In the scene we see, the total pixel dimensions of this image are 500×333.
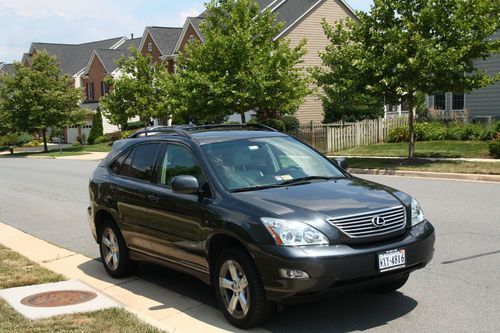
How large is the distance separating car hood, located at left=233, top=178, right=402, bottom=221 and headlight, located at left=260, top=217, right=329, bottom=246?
8 cm

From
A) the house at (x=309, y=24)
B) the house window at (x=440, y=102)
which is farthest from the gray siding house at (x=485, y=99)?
the house at (x=309, y=24)

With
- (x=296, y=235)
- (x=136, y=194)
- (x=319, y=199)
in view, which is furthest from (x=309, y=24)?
(x=296, y=235)

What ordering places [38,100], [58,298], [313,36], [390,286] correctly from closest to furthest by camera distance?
[390,286] → [58,298] → [313,36] → [38,100]

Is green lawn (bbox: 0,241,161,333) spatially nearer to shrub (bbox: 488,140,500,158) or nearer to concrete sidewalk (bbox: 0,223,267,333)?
concrete sidewalk (bbox: 0,223,267,333)

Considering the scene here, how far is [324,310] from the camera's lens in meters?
5.45

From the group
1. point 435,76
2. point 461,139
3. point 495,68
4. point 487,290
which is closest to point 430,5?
point 435,76

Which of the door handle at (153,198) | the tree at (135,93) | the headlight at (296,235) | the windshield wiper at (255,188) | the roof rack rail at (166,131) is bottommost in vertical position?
the headlight at (296,235)

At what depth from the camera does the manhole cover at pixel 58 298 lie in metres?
5.84

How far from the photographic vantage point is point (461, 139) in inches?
926

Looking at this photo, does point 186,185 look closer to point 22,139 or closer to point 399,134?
point 399,134

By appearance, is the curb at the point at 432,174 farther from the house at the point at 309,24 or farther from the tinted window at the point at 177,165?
the house at the point at 309,24

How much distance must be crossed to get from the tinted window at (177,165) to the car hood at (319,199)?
0.75m

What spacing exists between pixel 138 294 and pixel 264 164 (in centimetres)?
204

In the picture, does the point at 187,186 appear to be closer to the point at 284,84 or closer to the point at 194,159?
the point at 194,159
